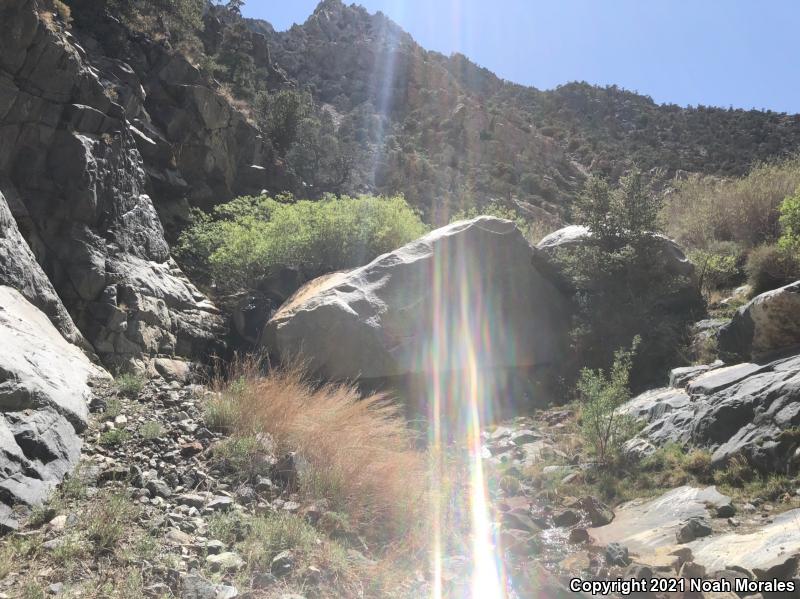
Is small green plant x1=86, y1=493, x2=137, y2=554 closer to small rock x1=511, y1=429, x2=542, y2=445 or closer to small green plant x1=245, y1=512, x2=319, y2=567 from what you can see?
small green plant x1=245, y1=512, x2=319, y2=567

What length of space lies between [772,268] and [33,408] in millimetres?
9793

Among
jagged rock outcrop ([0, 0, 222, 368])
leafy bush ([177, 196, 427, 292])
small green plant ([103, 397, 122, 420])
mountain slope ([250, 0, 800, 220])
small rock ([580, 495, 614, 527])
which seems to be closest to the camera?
small green plant ([103, 397, 122, 420])

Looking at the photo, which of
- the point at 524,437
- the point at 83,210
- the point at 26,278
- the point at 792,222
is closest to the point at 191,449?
the point at 26,278

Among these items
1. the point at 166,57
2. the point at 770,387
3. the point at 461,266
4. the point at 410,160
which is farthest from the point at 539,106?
the point at 770,387

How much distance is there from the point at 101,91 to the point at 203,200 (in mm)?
5844

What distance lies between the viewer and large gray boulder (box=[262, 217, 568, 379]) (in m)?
8.55

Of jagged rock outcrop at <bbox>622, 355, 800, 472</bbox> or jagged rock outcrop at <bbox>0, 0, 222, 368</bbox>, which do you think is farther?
jagged rock outcrop at <bbox>0, 0, 222, 368</bbox>

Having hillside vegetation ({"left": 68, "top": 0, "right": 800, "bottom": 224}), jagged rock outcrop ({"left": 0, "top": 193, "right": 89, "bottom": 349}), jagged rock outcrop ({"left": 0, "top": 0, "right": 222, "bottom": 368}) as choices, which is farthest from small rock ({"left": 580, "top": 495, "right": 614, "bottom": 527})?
hillside vegetation ({"left": 68, "top": 0, "right": 800, "bottom": 224})

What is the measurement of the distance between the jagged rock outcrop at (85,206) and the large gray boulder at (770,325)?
Result: 8187 mm

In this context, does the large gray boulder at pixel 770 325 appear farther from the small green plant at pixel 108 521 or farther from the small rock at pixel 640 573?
the small green plant at pixel 108 521

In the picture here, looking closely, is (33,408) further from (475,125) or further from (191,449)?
(475,125)

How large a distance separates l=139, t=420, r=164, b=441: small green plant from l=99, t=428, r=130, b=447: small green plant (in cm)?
16

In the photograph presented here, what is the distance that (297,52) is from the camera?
46562mm

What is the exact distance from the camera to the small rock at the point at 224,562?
357 cm
